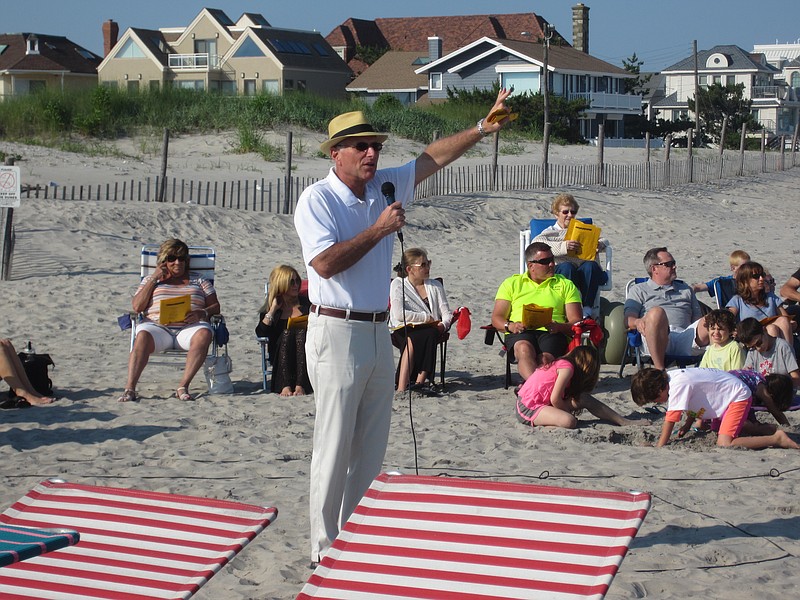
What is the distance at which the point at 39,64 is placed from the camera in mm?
55031

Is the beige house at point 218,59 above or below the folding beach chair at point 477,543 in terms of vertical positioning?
above

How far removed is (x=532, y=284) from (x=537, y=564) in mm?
4891

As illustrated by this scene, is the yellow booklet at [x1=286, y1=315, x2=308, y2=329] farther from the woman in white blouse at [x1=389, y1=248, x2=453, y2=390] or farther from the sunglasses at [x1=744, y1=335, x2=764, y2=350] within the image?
the sunglasses at [x1=744, y1=335, x2=764, y2=350]

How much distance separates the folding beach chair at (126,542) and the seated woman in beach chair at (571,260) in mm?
5306

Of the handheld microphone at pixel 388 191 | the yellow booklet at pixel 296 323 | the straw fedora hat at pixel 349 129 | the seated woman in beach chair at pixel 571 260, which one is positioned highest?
the straw fedora hat at pixel 349 129

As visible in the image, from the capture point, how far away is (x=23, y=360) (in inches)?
312

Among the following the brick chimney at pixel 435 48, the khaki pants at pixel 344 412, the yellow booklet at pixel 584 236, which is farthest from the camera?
the brick chimney at pixel 435 48

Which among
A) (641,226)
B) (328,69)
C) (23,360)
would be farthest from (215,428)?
(328,69)

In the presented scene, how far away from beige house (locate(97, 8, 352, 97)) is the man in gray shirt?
1818 inches

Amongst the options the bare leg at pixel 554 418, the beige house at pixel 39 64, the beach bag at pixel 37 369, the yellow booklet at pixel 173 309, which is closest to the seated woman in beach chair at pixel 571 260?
the bare leg at pixel 554 418

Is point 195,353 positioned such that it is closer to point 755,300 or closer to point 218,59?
point 755,300

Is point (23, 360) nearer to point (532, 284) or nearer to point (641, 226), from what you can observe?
point (532, 284)

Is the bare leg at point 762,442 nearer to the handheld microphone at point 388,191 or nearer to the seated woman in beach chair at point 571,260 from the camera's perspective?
the seated woman in beach chair at point 571,260

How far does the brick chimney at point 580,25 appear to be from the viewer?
68.9 meters
